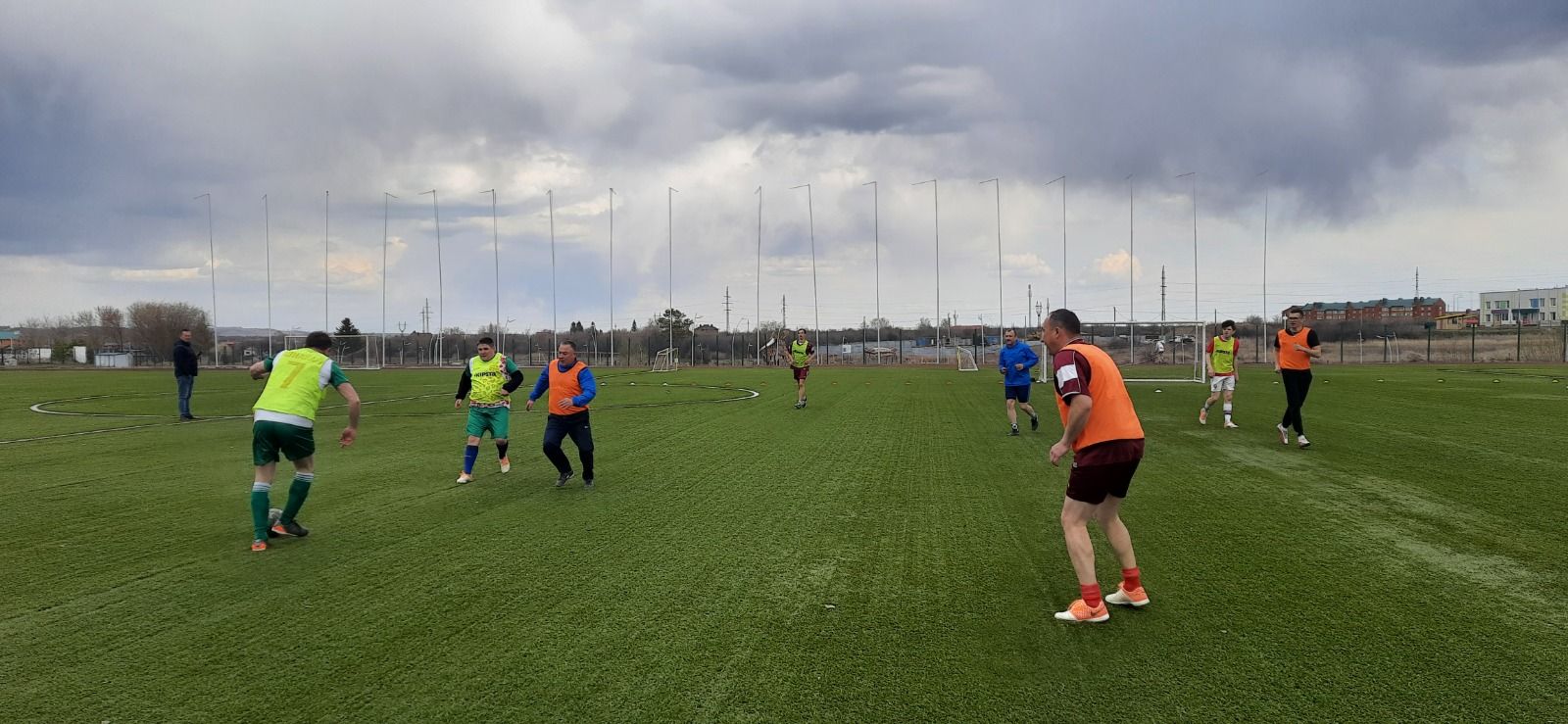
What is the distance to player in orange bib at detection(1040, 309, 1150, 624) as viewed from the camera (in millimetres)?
4547

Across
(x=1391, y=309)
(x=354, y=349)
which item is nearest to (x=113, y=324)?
(x=354, y=349)

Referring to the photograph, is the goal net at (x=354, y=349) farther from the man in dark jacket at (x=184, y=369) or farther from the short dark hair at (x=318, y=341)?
the short dark hair at (x=318, y=341)

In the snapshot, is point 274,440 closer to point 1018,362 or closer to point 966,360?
point 1018,362

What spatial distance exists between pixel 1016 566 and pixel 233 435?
14017 millimetres

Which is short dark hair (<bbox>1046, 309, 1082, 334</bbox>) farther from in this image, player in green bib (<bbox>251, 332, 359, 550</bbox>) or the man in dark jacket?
the man in dark jacket

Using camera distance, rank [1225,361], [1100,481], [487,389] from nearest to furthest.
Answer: [1100,481] < [487,389] < [1225,361]

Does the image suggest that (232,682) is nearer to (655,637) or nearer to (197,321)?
(655,637)

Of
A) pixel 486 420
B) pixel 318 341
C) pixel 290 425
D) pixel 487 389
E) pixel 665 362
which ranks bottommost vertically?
pixel 665 362

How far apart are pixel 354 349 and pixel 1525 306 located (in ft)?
513

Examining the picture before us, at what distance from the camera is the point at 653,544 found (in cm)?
644

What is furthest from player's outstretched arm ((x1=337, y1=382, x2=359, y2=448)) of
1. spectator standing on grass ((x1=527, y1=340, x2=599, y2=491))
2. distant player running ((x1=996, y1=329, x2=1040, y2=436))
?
distant player running ((x1=996, y1=329, x2=1040, y2=436))

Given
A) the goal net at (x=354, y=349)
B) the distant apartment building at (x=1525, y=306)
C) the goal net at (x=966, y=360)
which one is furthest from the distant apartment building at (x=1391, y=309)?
the goal net at (x=354, y=349)

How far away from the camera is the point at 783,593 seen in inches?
205

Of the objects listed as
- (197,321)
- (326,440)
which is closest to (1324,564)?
(326,440)
